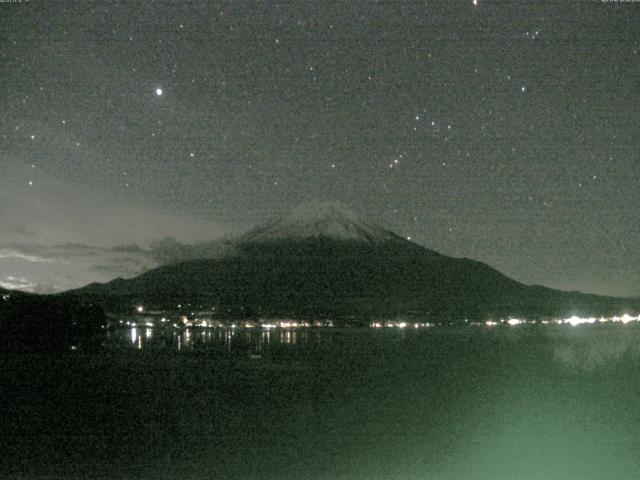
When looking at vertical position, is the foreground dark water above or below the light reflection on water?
below

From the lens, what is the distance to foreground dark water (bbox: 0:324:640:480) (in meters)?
11.1

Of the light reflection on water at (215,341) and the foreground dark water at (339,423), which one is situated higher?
the light reflection on water at (215,341)

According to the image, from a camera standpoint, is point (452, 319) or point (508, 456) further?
point (452, 319)

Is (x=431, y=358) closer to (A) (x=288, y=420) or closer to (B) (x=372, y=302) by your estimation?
(A) (x=288, y=420)

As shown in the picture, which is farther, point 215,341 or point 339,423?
point 215,341

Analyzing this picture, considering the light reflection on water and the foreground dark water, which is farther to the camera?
the light reflection on water

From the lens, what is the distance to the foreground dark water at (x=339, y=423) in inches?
438

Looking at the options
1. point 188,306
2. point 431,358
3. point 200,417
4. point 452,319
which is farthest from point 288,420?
point 188,306

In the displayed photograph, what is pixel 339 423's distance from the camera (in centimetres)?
1486

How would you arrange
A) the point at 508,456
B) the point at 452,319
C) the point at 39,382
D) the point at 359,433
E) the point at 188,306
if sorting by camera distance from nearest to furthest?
the point at 508,456 → the point at 359,433 → the point at 39,382 → the point at 452,319 → the point at 188,306

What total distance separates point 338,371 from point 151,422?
12066mm

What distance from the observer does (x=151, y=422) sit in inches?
600

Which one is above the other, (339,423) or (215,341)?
(215,341)

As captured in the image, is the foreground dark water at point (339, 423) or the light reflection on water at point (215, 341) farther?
the light reflection on water at point (215, 341)
